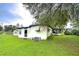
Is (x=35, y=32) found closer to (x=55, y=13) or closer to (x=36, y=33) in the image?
(x=36, y=33)

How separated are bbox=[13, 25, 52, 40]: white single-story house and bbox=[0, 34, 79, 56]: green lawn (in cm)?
6

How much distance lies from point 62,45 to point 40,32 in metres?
0.30

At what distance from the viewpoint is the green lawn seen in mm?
2297

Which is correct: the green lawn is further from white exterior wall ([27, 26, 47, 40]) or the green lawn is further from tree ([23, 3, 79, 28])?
tree ([23, 3, 79, 28])

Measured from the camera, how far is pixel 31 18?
235 centimetres

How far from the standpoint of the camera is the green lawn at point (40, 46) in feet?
7.54

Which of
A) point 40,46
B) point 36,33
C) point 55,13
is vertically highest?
point 55,13

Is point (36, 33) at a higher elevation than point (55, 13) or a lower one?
lower

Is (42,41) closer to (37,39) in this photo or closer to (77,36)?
(37,39)

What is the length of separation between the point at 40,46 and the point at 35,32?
0.17m

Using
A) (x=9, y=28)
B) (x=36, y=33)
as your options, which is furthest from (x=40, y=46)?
(x=9, y=28)

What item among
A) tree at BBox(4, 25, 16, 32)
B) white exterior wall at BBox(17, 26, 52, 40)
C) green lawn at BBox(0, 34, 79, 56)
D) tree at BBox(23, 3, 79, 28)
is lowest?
green lawn at BBox(0, 34, 79, 56)

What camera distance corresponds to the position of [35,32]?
Answer: 2365 mm

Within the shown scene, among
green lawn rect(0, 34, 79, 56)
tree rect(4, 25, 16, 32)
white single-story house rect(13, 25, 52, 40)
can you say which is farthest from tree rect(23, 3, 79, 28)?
tree rect(4, 25, 16, 32)
